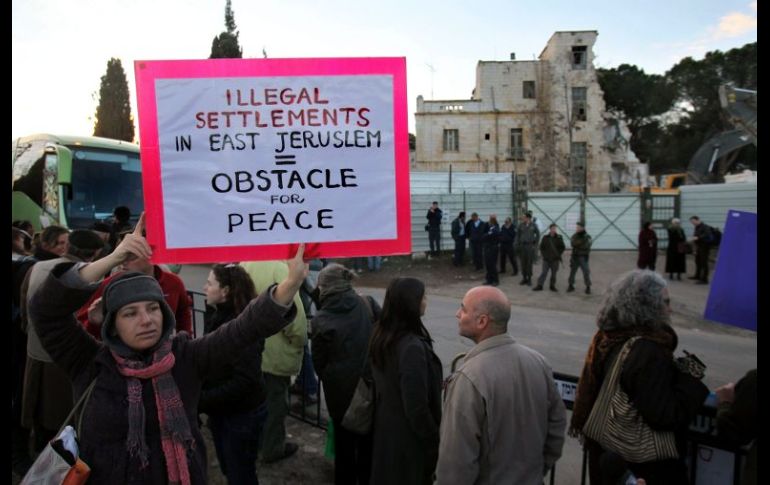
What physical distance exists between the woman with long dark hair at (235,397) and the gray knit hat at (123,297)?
1.07m

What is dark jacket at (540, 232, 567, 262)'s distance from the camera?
14453 mm

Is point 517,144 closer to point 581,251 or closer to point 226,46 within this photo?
point 226,46

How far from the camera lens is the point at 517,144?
4081 centimetres

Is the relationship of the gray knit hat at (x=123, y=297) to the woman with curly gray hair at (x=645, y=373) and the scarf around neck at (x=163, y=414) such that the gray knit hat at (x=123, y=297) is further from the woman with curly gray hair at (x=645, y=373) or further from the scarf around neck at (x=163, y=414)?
the woman with curly gray hair at (x=645, y=373)

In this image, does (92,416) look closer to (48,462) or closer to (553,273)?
(48,462)

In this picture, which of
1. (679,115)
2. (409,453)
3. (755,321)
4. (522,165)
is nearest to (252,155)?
(409,453)

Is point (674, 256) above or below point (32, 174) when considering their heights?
below

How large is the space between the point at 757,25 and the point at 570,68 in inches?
1625

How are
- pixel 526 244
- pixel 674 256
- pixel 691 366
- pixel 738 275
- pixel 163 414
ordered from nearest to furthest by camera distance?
pixel 163 414 < pixel 738 275 < pixel 691 366 < pixel 526 244 < pixel 674 256

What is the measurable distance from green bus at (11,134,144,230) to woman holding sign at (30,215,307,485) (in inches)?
406

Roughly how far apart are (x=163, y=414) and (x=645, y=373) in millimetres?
2112

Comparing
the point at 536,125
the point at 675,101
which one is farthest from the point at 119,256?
the point at 675,101

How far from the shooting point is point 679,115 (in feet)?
168

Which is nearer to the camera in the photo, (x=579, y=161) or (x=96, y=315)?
Result: (x=96, y=315)
